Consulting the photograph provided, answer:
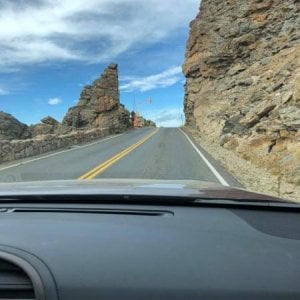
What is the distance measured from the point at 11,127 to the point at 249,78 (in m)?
23.7

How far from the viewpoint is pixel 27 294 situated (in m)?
2.12

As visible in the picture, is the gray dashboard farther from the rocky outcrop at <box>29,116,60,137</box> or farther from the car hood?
the rocky outcrop at <box>29,116,60,137</box>

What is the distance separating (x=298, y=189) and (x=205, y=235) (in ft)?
42.0

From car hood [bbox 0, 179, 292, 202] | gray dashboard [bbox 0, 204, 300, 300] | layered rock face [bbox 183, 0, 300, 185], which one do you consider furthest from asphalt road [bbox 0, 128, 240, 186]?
gray dashboard [bbox 0, 204, 300, 300]

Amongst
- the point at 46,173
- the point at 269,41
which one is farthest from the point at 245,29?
the point at 46,173

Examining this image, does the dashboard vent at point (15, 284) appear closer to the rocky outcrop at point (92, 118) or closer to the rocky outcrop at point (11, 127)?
the rocky outcrop at point (92, 118)

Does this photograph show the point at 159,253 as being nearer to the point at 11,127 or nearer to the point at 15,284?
the point at 15,284

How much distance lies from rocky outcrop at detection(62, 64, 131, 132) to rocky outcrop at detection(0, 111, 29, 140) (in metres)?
15.1

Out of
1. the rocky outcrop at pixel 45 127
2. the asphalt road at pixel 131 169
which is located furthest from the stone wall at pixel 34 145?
the rocky outcrop at pixel 45 127

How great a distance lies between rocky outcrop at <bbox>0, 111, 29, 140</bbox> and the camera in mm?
52584

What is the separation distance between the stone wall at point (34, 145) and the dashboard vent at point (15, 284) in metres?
23.6

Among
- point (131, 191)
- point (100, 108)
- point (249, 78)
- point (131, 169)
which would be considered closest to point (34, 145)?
point (131, 169)

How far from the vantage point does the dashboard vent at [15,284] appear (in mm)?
2119

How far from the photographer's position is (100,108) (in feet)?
251
